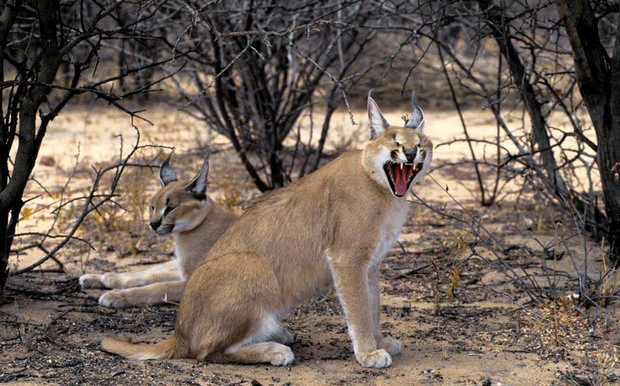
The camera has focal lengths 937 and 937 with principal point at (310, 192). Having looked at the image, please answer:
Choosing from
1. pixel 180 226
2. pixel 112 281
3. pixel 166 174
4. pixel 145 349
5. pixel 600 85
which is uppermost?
pixel 600 85

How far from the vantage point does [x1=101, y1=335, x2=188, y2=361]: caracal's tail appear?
191 inches

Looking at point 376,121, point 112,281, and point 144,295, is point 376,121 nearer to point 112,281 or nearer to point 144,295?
point 144,295

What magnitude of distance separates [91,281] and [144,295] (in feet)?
1.92

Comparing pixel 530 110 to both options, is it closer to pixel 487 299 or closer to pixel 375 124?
pixel 487 299

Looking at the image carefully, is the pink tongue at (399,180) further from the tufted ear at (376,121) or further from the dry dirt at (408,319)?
the dry dirt at (408,319)

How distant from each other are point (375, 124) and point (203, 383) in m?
1.62

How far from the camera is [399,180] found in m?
4.80

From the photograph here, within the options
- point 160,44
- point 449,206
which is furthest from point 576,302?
point 160,44

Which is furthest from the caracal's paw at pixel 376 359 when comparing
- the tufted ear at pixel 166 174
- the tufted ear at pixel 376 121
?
the tufted ear at pixel 166 174

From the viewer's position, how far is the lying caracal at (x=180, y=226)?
6086mm

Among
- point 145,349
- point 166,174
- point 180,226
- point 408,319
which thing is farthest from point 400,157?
point 166,174

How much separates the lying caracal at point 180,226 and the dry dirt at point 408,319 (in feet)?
0.36

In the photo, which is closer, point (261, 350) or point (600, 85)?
point (261, 350)

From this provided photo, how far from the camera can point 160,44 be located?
10.8 m
